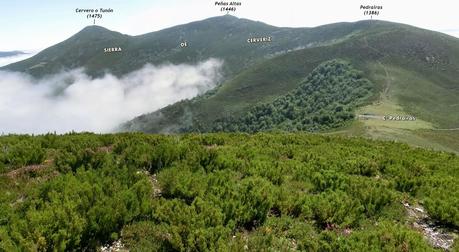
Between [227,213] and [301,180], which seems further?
[301,180]

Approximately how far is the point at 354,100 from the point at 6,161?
590ft

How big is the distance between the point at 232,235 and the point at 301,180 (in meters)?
5.59

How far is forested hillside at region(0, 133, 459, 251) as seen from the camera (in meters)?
10.3

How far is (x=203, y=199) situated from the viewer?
40.9ft

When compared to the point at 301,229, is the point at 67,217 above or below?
above

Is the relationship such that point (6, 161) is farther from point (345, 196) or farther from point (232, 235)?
point (345, 196)

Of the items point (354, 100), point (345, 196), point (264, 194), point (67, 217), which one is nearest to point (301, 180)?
point (345, 196)

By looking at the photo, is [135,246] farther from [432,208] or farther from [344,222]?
[432,208]

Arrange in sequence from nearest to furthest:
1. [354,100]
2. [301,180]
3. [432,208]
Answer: [432,208], [301,180], [354,100]

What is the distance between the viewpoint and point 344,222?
1206 centimetres

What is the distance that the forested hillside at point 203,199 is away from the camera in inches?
405

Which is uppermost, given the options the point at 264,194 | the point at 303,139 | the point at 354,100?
the point at 264,194

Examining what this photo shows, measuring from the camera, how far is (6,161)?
16219 mm

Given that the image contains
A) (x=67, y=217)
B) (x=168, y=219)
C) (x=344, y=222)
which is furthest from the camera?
(x=344, y=222)
